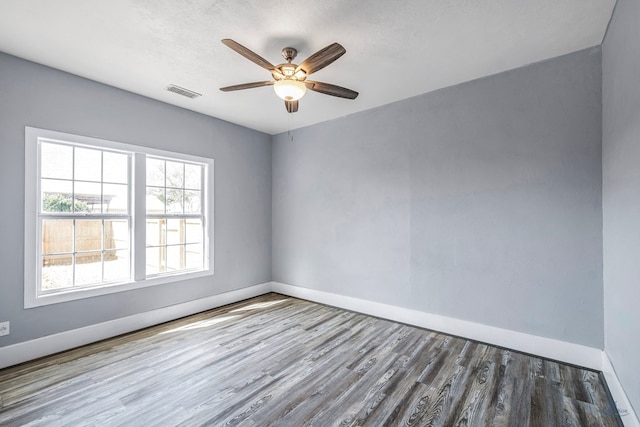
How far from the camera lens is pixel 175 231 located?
4.00m

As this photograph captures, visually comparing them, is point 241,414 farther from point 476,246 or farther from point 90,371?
point 476,246

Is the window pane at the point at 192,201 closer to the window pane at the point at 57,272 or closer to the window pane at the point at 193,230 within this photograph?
the window pane at the point at 193,230

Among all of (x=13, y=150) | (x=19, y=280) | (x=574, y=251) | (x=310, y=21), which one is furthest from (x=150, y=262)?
(x=574, y=251)

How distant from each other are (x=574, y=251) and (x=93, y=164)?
4.95 meters

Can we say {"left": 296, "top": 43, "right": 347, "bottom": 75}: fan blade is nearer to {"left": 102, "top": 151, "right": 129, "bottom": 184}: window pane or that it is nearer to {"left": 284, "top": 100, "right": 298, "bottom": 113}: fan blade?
{"left": 284, "top": 100, "right": 298, "bottom": 113}: fan blade

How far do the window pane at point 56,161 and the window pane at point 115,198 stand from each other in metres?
0.36

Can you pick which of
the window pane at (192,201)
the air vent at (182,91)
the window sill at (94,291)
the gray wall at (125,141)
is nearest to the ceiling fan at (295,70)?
the air vent at (182,91)

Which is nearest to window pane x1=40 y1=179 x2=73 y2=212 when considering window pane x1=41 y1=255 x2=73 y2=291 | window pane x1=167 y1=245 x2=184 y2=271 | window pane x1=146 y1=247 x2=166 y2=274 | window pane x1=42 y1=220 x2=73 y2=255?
window pane x1=42 y1=220 x2=73 y2=255

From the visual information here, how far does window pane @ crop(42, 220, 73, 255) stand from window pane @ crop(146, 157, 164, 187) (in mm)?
963

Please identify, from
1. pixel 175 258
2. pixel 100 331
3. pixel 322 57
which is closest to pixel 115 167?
pixel 175 258

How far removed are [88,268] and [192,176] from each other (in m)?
1.67

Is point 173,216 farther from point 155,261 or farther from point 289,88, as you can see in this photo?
point 289,88

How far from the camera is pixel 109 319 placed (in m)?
3.22

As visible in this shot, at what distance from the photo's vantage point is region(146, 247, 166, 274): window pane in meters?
3.66
